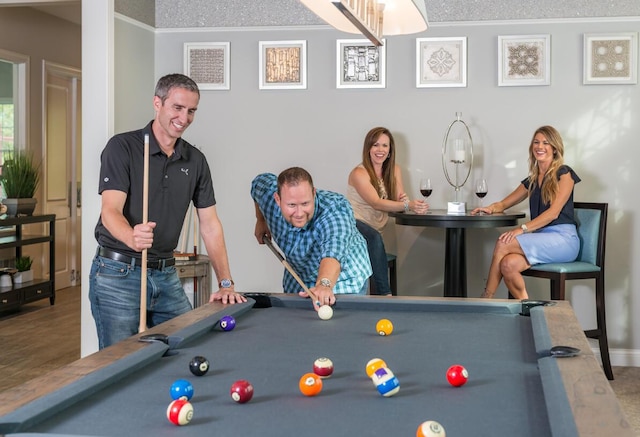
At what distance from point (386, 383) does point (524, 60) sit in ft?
12.4

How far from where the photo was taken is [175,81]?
2914 mm

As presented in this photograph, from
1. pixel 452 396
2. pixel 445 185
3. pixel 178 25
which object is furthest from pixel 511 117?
pixel 452 396

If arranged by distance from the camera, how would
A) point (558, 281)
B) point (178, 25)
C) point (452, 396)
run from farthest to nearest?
point (178, 25) → point (558, 281) → point (452, 396)

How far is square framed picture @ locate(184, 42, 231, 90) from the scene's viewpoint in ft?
17.6

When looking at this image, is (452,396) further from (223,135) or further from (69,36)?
(69,36)

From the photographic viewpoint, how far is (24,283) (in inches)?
266

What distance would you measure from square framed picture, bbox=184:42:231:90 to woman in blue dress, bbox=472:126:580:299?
1912mm

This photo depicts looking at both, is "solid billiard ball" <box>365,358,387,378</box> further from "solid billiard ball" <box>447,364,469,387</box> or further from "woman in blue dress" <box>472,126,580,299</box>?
"woman in blue dress" <box>472,126,580,299</box>

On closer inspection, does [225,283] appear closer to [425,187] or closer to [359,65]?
[425,187]

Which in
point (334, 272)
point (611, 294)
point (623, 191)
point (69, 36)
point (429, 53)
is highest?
point (69, 36)

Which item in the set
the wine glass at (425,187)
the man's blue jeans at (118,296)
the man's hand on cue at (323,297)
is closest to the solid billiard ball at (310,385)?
the man's hand on cue at (323,297)

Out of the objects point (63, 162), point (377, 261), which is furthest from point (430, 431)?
point (63, 162)

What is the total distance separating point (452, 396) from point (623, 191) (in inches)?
145

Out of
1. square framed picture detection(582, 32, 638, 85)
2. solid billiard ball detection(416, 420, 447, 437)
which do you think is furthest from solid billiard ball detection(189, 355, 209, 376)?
square framed picture detection(582, 32, 638, 85)
